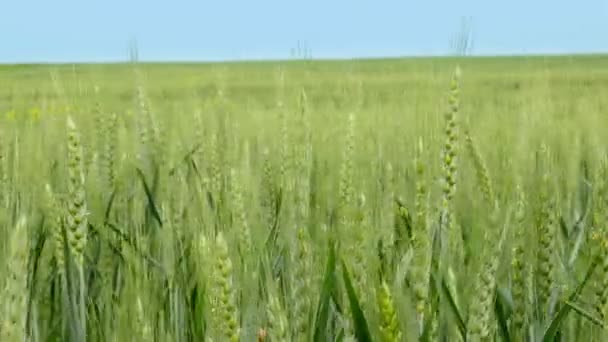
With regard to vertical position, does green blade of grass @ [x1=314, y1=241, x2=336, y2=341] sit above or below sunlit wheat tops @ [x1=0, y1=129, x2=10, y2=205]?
below

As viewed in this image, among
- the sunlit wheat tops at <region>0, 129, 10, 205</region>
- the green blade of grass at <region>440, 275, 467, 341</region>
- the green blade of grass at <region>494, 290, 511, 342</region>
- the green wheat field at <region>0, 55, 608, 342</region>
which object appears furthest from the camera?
the sunlit wheat tops at <region>0, 129, 10, 205</region>

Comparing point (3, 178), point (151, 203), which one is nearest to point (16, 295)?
point (151, 203)

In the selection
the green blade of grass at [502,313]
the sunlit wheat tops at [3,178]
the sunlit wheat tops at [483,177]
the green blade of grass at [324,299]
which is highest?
the sunlit wheat tops at [483,177]

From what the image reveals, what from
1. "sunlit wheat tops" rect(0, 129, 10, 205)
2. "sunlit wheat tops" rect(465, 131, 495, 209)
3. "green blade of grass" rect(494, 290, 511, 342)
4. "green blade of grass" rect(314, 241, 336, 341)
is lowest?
"green blade of grass" rect(494, 290, 511, 342)

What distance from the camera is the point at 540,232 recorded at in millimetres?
903

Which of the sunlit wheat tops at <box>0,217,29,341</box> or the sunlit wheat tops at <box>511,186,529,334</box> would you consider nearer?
the sunlit wheat tops at <box>0,217,29,341</box>

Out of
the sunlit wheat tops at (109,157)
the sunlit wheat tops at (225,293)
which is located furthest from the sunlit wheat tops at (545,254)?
the sunlit wheat tops at (109,157)

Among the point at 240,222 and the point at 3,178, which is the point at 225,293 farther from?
the point at 3,178

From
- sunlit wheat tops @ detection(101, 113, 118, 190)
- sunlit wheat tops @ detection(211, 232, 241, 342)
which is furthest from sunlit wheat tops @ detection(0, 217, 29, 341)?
sunlit wheat tops @ detection(101, 113, 118, 190)

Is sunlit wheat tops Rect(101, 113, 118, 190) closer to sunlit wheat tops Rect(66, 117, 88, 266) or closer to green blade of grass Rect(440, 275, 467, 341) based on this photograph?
sunlit wheat tops Rect(66, 117, 88, 266)

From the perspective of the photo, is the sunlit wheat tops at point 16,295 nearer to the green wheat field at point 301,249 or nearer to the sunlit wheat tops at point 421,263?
the green wheat field at point 301,249

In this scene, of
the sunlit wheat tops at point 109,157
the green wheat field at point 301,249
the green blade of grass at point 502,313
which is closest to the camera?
the green wheat field at point 301,249

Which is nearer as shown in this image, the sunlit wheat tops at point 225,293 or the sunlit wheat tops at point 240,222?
the sunlit wheat tops at point 225,293

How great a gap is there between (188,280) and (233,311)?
0.56m
